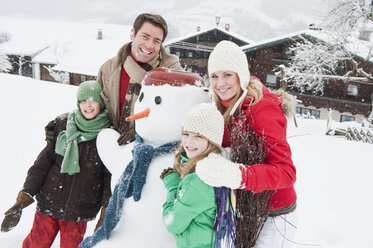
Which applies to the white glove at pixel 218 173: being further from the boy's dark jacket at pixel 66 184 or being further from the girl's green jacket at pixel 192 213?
the boy's dark jacket at pixel 66 184

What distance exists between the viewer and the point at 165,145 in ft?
6.39

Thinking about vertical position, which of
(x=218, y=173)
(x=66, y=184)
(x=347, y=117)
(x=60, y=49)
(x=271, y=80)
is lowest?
(x=347, y=117)

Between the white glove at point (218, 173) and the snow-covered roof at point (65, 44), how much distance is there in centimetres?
2239

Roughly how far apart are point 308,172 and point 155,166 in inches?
175

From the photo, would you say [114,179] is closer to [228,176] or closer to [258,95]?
[228,176]

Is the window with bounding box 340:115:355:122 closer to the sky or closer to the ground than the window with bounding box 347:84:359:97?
closer to the ground

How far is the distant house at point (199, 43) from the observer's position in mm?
21922

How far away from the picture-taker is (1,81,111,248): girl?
7.65ft

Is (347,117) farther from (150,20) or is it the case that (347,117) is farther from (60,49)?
(60,49)

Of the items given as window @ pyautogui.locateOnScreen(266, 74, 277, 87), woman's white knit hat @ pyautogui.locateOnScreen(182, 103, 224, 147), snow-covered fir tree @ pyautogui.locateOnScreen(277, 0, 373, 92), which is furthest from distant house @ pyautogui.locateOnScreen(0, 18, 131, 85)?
woman's white knit hat @ pyautogui.locateOnScreen(182, 103, 224, 147)

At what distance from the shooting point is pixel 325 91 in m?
19.3

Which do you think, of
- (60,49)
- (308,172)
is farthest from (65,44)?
(308,172)

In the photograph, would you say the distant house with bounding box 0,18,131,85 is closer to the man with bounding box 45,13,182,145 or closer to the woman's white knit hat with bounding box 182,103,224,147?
the man with bounding box 45,13,182,145

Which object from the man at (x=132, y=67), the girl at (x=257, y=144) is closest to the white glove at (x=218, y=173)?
the girl at (x=257, y=144)
